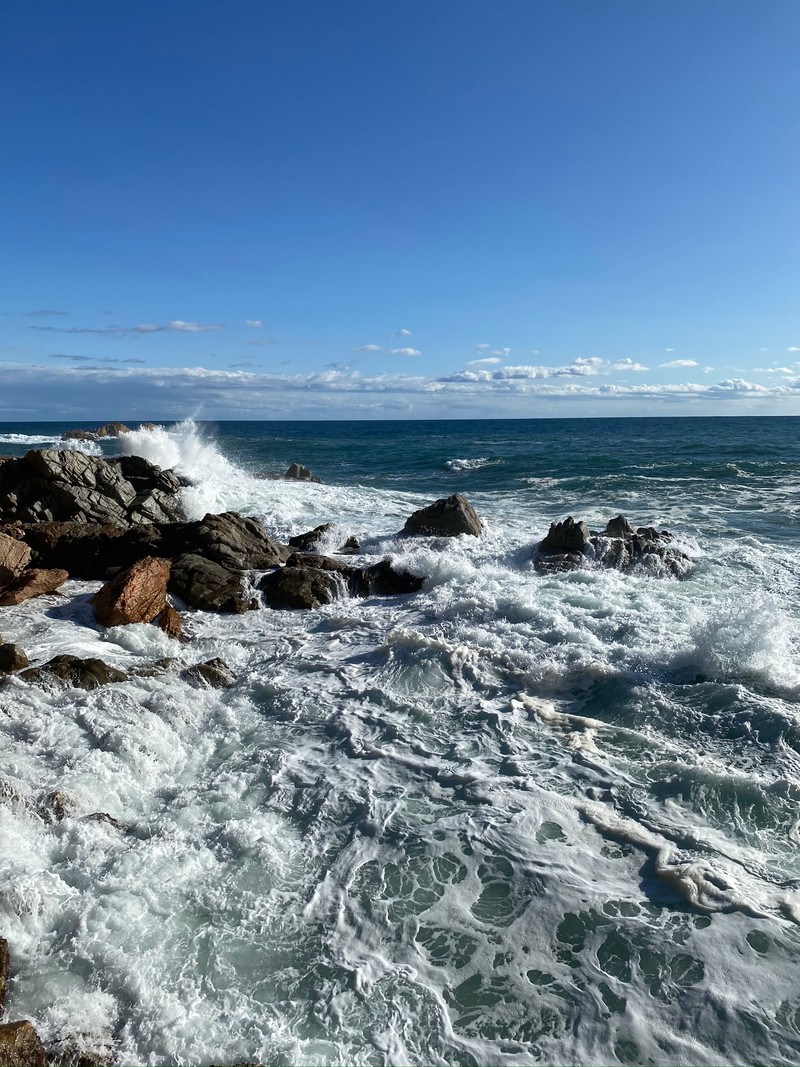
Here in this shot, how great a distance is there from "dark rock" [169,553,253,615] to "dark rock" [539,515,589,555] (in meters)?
6.50

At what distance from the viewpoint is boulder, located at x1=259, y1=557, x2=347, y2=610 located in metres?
11.9

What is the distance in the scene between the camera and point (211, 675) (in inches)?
335

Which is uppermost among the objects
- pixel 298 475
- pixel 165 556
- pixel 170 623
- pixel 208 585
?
pixel 298 475

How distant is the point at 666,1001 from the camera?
426 cm

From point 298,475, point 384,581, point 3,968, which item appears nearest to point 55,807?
point 3,968

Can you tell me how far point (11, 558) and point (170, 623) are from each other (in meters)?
3.98

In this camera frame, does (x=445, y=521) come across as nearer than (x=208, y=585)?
No

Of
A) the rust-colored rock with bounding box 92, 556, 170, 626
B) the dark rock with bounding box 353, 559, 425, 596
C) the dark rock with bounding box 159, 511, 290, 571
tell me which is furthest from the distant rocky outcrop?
the rust-colored rock with bounding box 92, 556, 170, 626

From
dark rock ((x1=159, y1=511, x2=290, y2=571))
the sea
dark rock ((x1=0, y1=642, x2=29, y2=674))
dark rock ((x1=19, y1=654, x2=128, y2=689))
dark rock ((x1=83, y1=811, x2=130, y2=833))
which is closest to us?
the sea

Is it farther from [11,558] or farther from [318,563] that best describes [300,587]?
[11,558]

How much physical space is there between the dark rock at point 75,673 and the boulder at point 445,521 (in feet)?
30.4

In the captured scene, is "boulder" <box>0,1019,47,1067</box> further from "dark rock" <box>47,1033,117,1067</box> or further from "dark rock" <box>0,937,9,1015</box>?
"dark rock" <box>0,937,9,1015</box>

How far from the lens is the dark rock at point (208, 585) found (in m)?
11.5

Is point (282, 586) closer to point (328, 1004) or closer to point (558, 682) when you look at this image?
point (558, 682)
